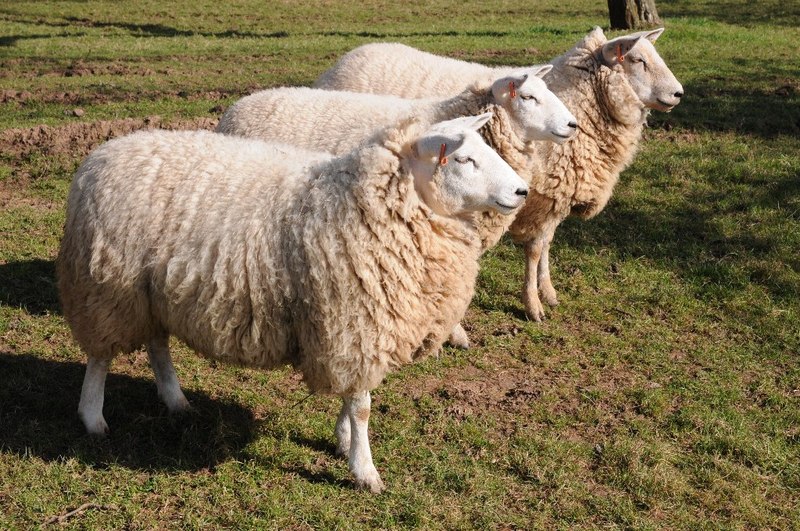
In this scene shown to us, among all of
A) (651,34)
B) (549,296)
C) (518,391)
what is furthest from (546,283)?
(651,34)

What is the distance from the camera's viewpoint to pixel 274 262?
425 cm

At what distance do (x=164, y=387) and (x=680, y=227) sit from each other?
5.07m

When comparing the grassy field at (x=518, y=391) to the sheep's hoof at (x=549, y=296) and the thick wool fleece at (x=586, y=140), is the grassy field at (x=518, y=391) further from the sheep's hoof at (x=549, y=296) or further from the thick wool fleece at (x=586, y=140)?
the thick wool fleece at (x=586, y=140)

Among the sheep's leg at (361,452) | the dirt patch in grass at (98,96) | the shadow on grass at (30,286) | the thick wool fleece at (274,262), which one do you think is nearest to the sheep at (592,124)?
the thick wool fleece at (274,262)

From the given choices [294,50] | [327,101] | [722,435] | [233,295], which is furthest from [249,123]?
[294,50]

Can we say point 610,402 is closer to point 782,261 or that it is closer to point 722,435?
point 722,435

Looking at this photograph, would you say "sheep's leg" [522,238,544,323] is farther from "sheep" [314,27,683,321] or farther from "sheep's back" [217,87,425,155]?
"sheep's back" [217,87,425,155]

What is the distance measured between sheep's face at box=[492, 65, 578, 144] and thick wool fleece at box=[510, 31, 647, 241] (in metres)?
0.83

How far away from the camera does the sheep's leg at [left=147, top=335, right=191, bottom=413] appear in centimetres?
497

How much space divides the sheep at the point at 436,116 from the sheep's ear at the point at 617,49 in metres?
0.99

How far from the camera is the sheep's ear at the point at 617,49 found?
253 inches

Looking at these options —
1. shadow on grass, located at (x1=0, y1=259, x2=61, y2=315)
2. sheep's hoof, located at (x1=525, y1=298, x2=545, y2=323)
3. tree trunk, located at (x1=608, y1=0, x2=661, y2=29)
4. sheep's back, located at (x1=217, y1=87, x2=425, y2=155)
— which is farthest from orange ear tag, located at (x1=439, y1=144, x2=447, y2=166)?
tree trunk, located at (x1=608, y1=0, x2=661, y2=29)

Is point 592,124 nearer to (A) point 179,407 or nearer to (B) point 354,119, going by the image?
(B) point 354,119

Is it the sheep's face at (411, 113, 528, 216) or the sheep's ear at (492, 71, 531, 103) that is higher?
the sheep's ear at (492, 71, 531, 103)
